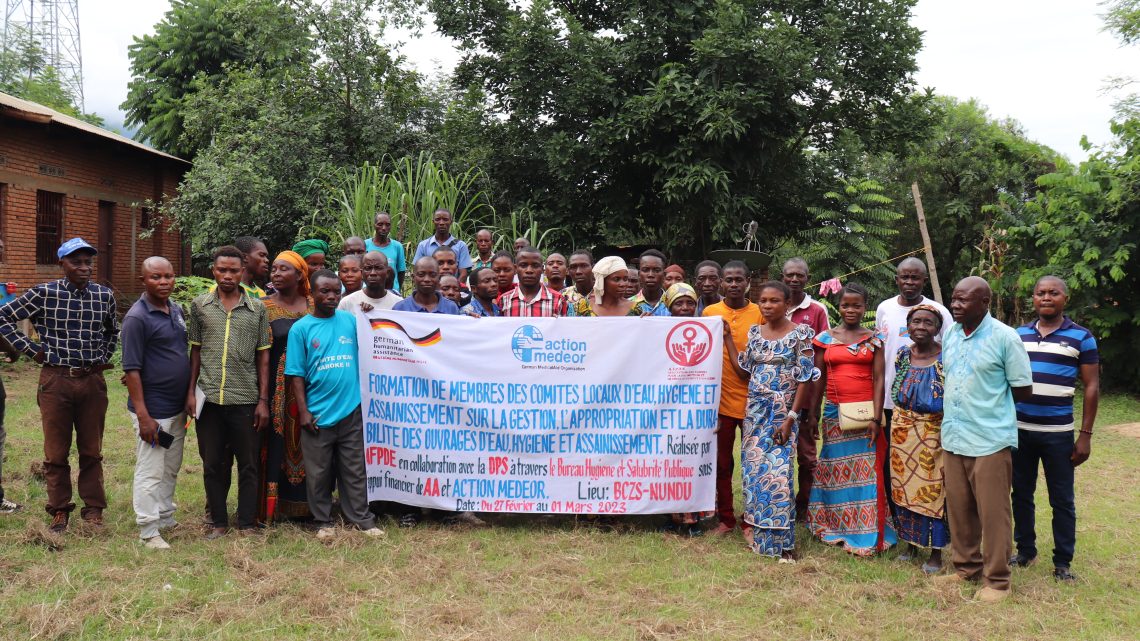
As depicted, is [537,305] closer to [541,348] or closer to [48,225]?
[541,348]

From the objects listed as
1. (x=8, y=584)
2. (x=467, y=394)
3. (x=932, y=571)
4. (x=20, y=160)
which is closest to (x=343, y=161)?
(x=20, y=160)

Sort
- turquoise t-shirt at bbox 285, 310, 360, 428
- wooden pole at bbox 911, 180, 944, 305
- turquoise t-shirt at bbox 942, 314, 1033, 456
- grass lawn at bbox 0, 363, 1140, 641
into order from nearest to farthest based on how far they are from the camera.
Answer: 1. grass lawn at bbox 0, 363, 1140, 641
2. turquoise t-shirt at bbox 942, 314, 1033, 456
3. turquoise t-shirt at bbox 285, 310, 360, 428
4. wooden pole at bbox 911, 180, 944, 305

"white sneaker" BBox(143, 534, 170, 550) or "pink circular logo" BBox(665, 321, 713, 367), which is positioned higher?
"pink circular logo" BBox(665, 321, 713, 367)

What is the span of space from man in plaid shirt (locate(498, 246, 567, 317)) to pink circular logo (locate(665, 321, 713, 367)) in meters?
0.87

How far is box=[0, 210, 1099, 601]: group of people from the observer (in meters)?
4.67

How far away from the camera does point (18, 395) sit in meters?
10.3

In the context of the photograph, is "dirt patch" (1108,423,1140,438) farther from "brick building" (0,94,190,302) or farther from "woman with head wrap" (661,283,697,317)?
"brick building" (0,94,190,302)

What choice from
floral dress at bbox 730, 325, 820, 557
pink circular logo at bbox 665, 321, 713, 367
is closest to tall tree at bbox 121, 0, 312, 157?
pink circular logo at bbox 665, 321, 713, 367

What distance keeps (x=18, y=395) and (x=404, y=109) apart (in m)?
8.73

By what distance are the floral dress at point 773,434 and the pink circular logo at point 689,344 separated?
1.46 ft

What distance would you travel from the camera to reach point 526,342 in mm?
5430

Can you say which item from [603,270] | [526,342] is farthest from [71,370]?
[603,270]

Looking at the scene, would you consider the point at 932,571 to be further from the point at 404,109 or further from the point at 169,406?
the point at 404,109

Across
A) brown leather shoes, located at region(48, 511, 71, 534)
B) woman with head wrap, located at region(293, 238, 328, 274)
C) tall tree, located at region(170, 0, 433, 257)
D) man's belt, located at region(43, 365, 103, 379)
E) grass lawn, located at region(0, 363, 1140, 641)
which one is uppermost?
tall tree, located at region(170, 0, 433, 257)
